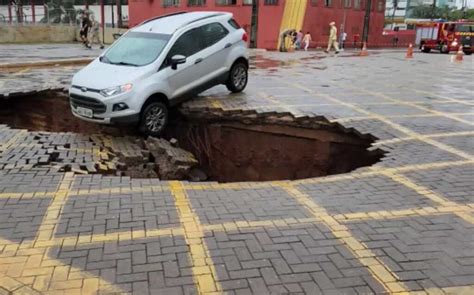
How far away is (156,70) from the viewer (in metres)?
8.48

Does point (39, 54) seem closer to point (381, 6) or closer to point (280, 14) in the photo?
point (280, 14)

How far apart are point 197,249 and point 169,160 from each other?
12.9ft

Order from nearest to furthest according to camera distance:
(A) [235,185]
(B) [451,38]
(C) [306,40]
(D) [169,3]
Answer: (A) [235,185]
(C) [306,40]
(B) [451,38]
(D) [169,3]

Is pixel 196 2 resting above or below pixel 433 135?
above

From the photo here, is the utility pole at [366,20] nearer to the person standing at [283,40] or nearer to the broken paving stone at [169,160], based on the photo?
the person standing at [283,40]

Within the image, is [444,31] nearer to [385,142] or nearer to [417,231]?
[385,142]

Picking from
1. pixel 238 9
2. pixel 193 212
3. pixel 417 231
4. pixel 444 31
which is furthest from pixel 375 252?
pixel 444 31

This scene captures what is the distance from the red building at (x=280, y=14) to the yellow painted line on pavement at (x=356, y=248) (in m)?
27.6

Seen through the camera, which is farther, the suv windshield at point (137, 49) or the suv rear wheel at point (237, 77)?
the suv rear wheel at point (237, 77)

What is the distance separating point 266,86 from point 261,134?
3968 mm

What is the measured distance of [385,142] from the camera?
7469 millimetres

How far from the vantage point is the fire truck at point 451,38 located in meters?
33.8

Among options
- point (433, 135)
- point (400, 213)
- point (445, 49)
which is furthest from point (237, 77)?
point (445, 49)

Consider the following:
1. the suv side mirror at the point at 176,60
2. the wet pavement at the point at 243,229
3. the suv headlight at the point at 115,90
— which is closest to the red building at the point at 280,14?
the suv side mirror at the point at 176,60
